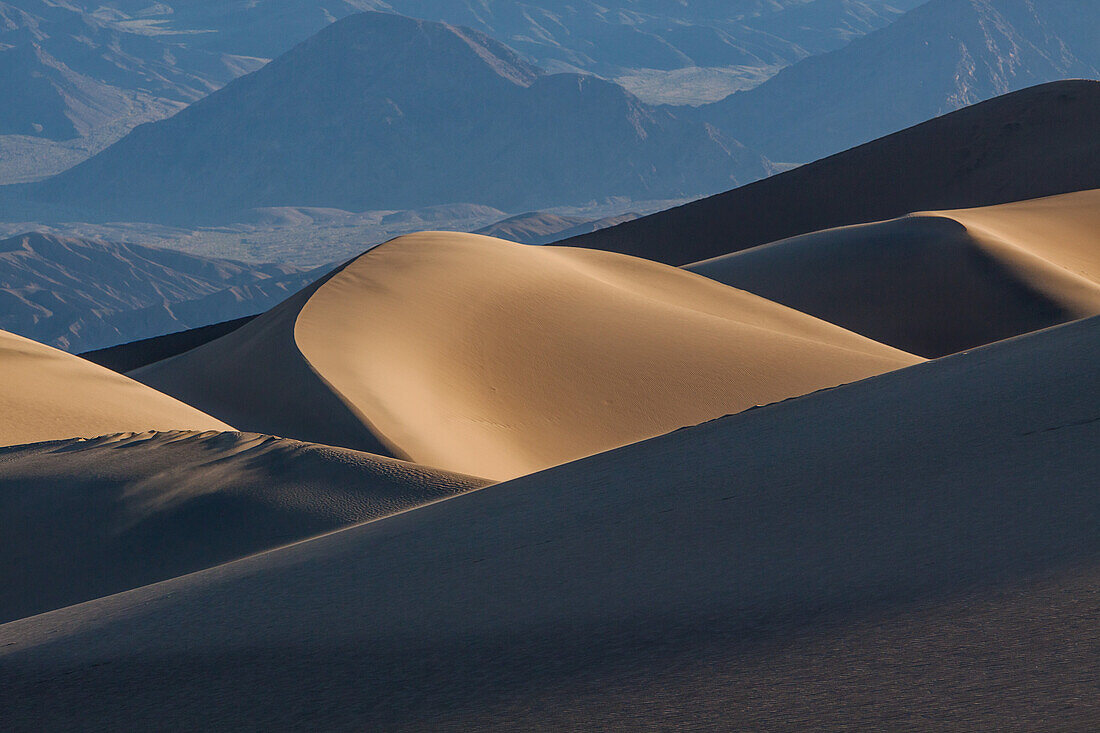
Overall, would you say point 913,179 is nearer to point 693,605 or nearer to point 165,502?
point 165,502

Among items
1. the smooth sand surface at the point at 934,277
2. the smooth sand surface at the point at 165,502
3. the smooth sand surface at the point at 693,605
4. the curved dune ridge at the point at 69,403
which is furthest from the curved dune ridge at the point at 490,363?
the smooth sand surface at the point at 693,605

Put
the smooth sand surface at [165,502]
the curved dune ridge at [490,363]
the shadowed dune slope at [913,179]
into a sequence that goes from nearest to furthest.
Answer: the smooth sand surface at [165,502] → the curved dune ridge at [490,363] → the shadowed dune slope at [913,179]

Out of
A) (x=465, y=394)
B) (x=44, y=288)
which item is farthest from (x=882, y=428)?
(x=44, y=288)

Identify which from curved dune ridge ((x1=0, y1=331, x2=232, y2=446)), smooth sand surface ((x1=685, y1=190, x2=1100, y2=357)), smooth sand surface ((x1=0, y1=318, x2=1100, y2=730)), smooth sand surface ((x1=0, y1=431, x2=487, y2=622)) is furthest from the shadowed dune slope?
smooth sand surface ((x1=0, y1=318, x2=1100, y2=730))

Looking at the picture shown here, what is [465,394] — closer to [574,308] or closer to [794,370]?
[574,308]

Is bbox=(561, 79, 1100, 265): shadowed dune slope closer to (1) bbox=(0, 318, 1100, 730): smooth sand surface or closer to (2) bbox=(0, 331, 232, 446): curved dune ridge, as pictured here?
(2) bbox=(0, 331, 232, 446): curved dune ridge

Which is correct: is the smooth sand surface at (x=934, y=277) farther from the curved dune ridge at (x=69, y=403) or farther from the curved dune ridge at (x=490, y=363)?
the curved dune ridge at (x=69, y=403)

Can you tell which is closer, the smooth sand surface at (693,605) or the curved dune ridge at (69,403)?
the smooth sand surface at (693,605)
